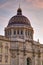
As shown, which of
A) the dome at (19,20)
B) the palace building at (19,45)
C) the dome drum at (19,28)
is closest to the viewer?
the palace building at (19,45)

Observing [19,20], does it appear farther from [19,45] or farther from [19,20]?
[19,45]

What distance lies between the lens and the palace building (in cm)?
5785

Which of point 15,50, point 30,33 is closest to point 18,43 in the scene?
point 15,50

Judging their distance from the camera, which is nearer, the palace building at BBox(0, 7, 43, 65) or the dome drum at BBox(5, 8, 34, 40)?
the palace building at BBox(0, 7, 43, 65)

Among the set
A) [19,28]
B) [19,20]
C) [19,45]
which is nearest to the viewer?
[19,45]

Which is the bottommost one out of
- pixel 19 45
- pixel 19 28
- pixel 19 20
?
pixel 19 45

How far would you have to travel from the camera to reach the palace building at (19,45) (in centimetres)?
5785

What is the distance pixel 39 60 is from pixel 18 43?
471 inches

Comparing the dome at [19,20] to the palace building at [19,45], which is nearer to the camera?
the palace building at [19,45]

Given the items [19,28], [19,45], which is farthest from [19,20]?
[19,45]

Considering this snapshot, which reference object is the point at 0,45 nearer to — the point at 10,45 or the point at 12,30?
the point at 10,45

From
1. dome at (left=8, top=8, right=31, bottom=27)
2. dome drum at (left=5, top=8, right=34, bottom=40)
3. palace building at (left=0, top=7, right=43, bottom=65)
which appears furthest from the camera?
dome at (left=8, top=8, right=31, bottom=27)

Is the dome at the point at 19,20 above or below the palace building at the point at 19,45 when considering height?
above

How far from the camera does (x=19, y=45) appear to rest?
2405 inches
